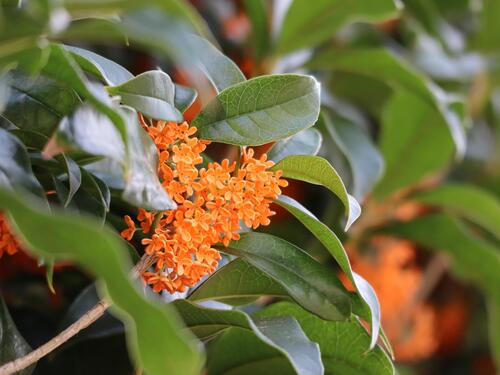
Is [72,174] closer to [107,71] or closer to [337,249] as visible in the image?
[107,71]

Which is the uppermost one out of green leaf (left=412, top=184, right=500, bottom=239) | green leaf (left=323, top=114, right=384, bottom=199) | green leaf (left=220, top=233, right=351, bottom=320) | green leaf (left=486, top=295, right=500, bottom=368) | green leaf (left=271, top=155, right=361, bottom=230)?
green leaf (left=271, top=155, right=361, bottom=230)

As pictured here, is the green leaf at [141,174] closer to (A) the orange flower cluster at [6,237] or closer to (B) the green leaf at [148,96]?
(B) the green leaf at [148,96]

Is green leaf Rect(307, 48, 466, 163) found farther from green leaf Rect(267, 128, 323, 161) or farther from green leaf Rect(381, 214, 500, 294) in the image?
green leaf Rect(267, 128, 323, 161)

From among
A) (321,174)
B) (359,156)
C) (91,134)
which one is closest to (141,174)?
(91,134)

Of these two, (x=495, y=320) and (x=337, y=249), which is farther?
(x=495, y=320)

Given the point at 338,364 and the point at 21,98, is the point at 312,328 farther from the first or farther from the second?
the point at 21,98

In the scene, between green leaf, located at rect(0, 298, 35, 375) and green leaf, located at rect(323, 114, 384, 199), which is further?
green leaf, located at rect(323, 114, 384, 199)

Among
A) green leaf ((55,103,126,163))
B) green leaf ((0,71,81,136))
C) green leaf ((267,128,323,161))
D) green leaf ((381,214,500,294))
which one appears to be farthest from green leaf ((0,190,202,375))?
green leaf ((381,214,500,294))
